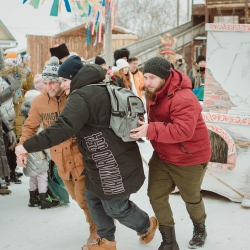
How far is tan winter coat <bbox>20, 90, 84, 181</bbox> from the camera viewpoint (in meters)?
3.04

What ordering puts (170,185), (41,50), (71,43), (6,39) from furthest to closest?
(6,39) → (71,43) → (41,50) → (170,185)

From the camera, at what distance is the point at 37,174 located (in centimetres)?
411

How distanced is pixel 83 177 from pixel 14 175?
7.82ft

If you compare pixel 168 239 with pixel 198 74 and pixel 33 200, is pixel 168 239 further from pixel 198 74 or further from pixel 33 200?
pixel 198 74

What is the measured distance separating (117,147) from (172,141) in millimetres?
369

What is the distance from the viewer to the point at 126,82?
6680 mm

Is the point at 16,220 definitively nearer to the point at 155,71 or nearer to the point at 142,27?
the point at 155,71

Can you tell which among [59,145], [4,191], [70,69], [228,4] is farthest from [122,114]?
[228,4]

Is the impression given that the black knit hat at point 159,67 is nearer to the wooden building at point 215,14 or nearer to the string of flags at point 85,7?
the string of flags at point 85,7

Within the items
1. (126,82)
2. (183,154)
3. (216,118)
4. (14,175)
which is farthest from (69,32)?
(183,154)

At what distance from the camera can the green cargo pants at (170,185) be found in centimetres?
289

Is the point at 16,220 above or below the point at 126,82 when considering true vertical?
below

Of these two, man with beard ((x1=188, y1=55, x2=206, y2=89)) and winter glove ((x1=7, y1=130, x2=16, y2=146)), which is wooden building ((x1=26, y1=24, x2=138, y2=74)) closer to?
man with beard ((x1=188, y1=55, x2=206, y2=89))

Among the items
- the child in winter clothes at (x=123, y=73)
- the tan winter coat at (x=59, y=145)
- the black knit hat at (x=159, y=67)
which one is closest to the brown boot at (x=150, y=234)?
the tan winter coat at (x=59, y=145)
